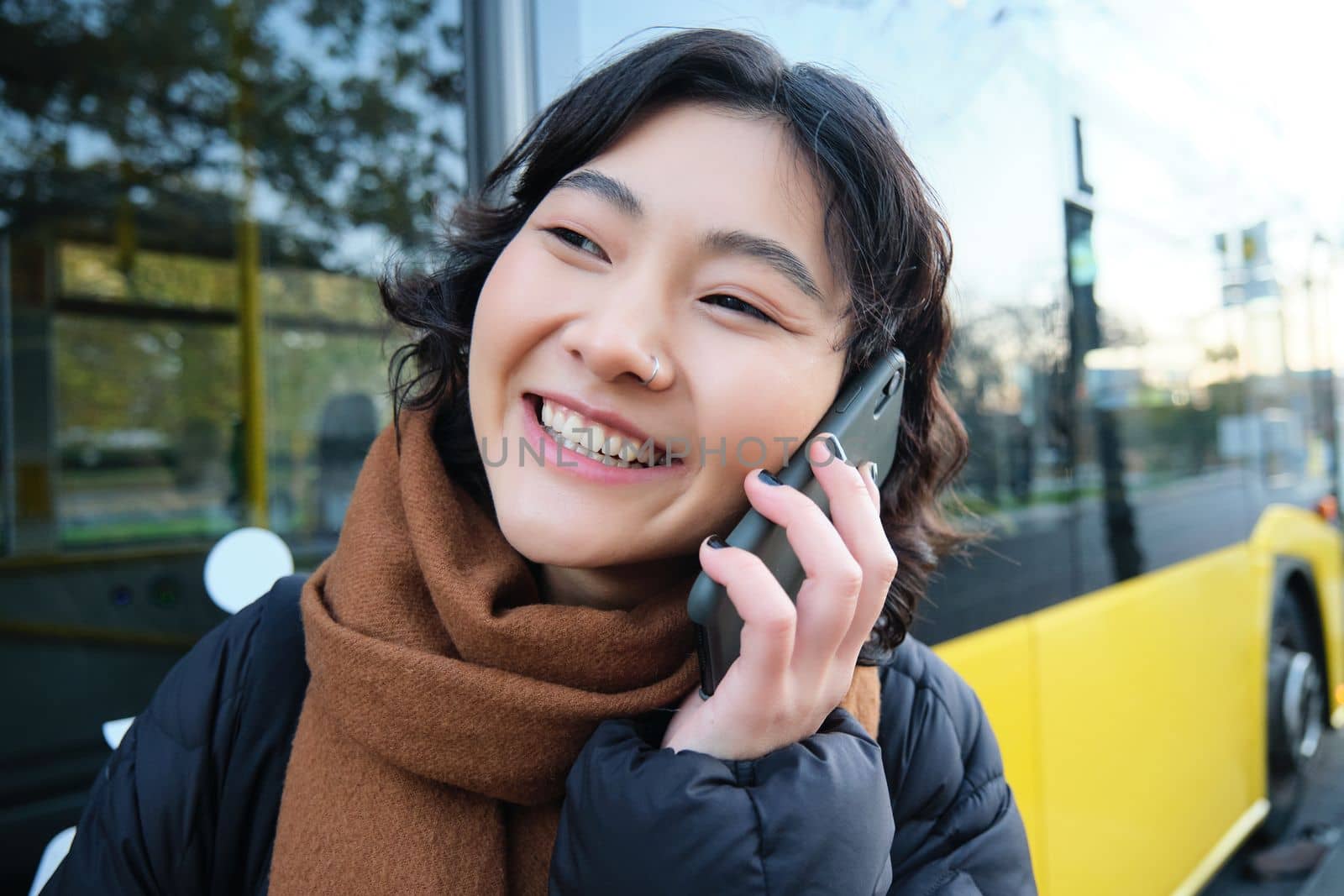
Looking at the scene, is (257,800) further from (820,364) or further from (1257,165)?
(1257,165)

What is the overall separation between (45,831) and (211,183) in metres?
2.66

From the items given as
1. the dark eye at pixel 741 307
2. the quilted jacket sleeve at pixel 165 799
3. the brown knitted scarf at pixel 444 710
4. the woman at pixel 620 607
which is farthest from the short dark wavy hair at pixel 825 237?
the quilted jacket sleeve at pixel 165 799

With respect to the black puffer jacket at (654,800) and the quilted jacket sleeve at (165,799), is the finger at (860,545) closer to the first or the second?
the black puffer jacket at (654,800)

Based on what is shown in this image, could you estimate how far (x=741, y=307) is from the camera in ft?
3.51

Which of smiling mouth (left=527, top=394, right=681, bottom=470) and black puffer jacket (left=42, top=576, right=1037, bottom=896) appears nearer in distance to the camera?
black puffer jacket (left=42, top=576, right=1037, bottom=896)

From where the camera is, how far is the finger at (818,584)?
891mm

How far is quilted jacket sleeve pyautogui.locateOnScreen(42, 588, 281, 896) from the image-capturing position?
108 centimetres

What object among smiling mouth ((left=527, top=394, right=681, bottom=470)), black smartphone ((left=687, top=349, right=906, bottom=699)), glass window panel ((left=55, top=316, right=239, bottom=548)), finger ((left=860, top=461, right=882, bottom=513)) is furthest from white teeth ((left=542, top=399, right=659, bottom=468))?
glass window panel ((left=55, top=316, right=239, bottom=548))

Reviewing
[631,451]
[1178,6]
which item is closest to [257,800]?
[631,451]

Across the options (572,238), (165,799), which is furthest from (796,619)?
(165,799)

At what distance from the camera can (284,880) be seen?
1.03 m

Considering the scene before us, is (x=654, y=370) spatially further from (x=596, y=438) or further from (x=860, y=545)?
(x=860, y=545)

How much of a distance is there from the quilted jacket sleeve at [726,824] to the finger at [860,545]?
0.39ft

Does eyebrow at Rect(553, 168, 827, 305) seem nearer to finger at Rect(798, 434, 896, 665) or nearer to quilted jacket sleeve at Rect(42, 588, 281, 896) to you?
finger at Rect(798, 434, 896, 665)
